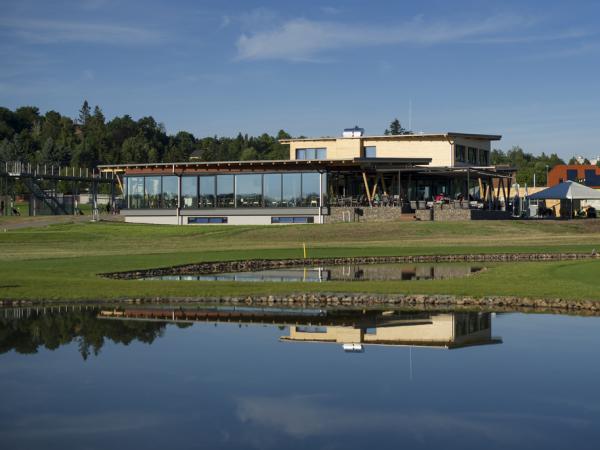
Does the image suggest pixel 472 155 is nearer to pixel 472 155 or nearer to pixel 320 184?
pixel 472 155

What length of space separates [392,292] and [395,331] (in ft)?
23.2

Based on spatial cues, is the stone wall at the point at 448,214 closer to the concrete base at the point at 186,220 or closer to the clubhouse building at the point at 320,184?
the clubhouse building at the point at 320,184

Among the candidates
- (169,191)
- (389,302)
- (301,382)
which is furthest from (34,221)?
(301,382)

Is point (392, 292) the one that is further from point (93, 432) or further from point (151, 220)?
point (151, 220)

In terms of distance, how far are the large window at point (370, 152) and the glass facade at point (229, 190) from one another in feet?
33.9

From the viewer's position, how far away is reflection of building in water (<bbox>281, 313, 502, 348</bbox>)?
2067cm

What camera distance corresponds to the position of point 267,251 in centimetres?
5266

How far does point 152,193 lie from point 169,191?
1.65 meters

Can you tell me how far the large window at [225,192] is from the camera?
7906cm

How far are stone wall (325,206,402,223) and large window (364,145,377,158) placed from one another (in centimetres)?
1100

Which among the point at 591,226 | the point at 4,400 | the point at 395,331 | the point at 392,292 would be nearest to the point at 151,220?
the point at 591,226

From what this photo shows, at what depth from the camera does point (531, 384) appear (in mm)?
16062

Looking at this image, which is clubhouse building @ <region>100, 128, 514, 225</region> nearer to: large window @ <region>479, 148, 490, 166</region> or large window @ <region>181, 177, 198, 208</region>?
large window @ <region>181, 177, 198, 208</region>

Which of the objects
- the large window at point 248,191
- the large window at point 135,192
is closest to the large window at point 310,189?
the large window at point 248,191
